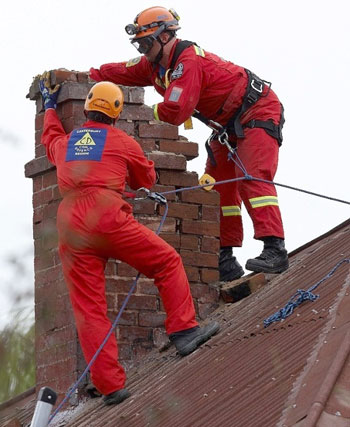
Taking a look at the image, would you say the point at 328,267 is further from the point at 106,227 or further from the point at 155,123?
the point at 155,123

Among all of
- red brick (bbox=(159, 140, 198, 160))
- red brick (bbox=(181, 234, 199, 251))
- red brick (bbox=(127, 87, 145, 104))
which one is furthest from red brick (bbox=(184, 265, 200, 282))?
red brick (bbox=(127, 87, 145, 104))

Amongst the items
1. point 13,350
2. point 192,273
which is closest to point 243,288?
point 192,273

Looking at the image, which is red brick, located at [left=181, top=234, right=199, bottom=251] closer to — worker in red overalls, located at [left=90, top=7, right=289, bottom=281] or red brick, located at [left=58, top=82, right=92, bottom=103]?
worker in red overalls, located at [left=90, top=7, right=289, bottom=281]

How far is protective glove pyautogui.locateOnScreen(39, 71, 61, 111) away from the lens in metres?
9.25

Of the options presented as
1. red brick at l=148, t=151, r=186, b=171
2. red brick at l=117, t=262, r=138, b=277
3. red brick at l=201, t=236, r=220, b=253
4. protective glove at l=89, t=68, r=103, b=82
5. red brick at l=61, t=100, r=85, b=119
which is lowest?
red brick at l=117, t=262, r=138, b=277

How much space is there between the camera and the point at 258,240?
940 cm

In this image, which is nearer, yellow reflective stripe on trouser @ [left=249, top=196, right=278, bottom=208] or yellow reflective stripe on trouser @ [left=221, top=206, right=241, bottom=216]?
yellow reflective stripe on trouser @ [left=249, top=196, right=278, bottom=208]

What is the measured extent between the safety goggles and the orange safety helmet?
1.08 meters

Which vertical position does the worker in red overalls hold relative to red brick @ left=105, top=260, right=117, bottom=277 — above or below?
above

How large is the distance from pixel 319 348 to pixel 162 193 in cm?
376

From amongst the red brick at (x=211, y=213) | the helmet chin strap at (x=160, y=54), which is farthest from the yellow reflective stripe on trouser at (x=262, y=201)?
the helmet chin strap at (x=160, y=54)

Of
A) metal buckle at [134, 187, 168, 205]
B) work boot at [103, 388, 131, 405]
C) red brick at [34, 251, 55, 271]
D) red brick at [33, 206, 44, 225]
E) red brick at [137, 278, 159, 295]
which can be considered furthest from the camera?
red brick at [33, 206, 44, 225]

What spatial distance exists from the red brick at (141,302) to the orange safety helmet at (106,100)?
144 cm

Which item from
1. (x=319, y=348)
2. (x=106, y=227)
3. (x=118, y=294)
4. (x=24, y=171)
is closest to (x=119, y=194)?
(x=106, y=227)
